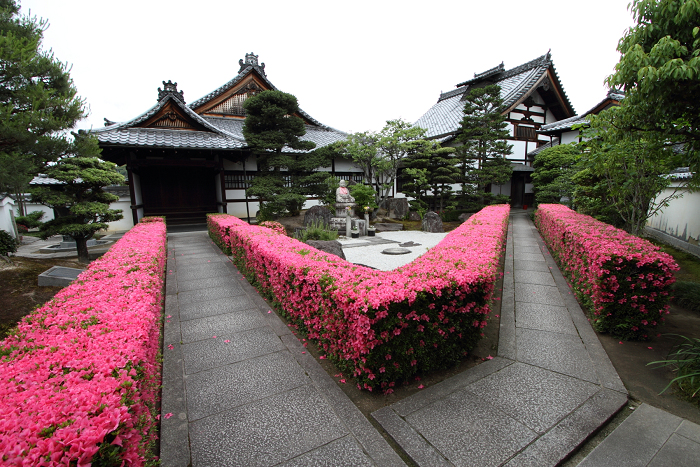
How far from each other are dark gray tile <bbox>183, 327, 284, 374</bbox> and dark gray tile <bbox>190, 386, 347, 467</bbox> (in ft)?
3.02

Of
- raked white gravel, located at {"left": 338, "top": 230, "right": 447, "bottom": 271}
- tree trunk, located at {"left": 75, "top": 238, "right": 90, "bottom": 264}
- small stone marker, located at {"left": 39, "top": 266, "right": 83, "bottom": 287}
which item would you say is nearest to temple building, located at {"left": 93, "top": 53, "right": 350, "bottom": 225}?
tree trunk, located at {"left": 75, "top": 238, "right": 90, "bottom": 264}

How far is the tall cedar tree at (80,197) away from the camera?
8164 millimetres

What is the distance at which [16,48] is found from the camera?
502cm

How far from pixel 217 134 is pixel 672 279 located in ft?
52.0

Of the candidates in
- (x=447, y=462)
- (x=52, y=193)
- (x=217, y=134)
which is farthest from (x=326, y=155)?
(x=447, y=462)

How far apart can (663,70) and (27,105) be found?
9.50 metres

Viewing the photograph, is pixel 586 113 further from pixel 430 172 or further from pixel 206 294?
pixel 206 294

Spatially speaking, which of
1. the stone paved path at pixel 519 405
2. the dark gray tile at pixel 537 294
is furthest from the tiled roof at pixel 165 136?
the stone paved path at pixel 519 405

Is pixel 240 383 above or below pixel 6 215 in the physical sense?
below

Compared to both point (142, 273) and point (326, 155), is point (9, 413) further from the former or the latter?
point (326, 155)

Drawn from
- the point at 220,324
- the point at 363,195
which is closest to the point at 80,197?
the point at 220,324

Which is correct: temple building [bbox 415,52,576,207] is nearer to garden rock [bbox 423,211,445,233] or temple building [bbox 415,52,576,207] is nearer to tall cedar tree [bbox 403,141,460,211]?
tall cedar tree [bbox 403,141,460,211]

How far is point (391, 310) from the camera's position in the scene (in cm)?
285

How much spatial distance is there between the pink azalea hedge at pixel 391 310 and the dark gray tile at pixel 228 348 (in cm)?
48
